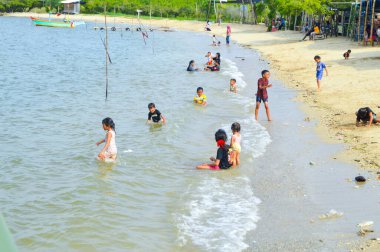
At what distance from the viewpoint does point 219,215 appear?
8.37 meters

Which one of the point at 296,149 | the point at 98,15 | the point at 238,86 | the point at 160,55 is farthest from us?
the point at 98,15

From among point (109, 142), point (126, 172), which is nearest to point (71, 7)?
point (109, 142)

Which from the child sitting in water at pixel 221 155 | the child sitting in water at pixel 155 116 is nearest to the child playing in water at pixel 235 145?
the child sitting in water at pixel 221 155

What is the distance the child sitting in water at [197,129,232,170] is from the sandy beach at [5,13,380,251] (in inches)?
95.7

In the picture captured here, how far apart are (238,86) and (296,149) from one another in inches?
466

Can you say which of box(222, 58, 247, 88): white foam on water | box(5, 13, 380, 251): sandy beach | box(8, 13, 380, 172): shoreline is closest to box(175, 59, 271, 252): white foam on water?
box(5, 13, 380, 251): sandy beach

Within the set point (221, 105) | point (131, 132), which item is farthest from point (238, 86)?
point (131, 132)

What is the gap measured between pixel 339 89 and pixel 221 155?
10.7 meters

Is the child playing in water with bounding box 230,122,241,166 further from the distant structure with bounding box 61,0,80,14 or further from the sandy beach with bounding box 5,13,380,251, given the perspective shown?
the distant structure with bounding box 61,0,80,14

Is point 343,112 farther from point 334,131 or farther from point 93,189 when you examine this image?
point 93,189

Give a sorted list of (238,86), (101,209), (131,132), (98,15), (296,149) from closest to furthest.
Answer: (101,209), (296,149), (131,132), (238,86), (98,15)

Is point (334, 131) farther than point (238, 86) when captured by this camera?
No

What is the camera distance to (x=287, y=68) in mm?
29031

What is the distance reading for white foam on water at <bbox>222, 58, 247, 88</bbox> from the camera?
25.0m
